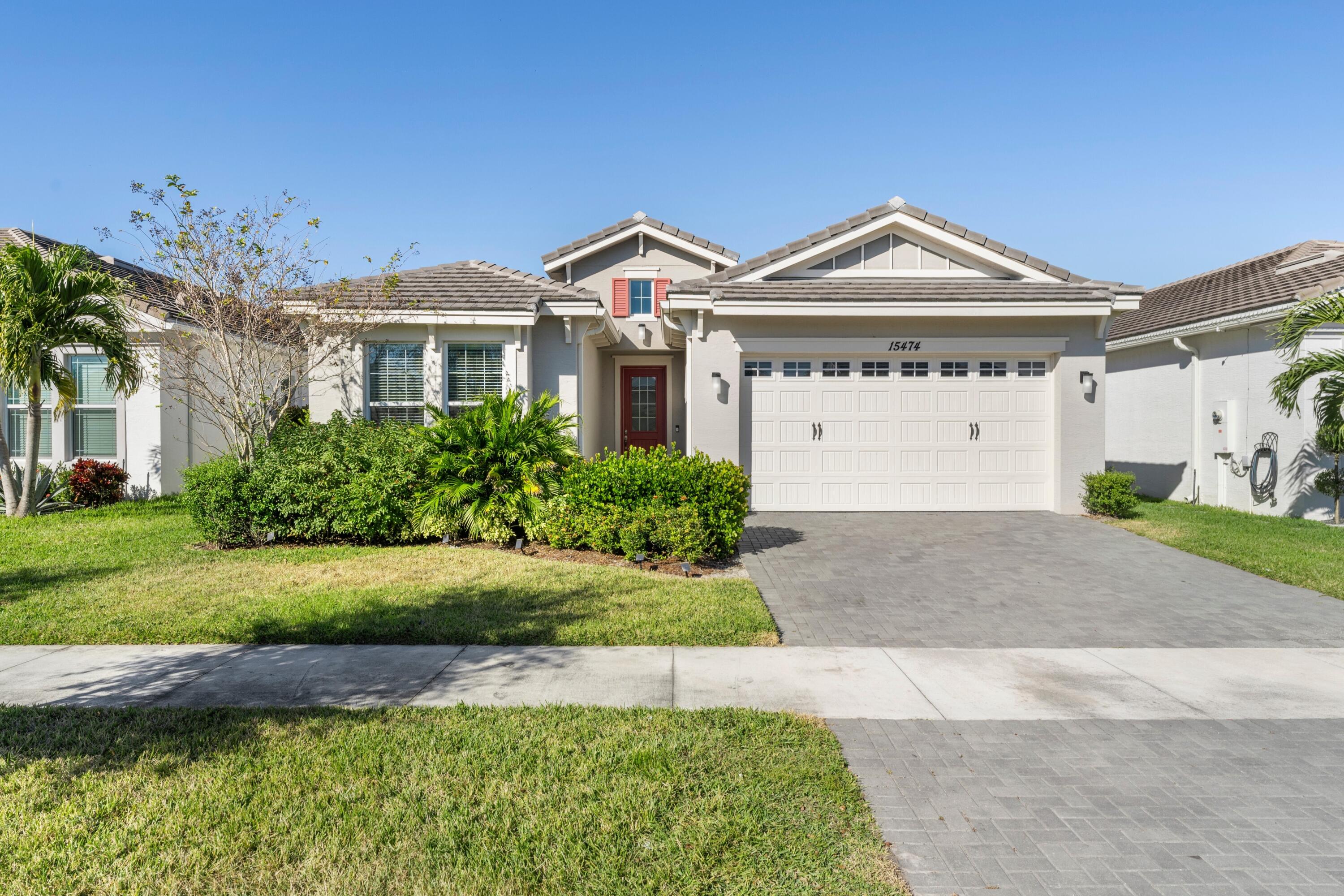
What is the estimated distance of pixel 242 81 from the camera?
1254 centimetres

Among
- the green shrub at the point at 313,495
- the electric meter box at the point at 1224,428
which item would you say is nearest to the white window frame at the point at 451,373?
the green shrub at the point at 313,495

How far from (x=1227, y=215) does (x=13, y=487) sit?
2231 cm

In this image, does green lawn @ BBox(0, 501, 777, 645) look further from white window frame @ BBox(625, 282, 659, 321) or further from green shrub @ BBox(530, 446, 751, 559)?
white window frame @ BBox(625, 282, 659, 321)

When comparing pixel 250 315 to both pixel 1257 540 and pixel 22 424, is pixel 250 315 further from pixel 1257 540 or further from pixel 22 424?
pixel 1257 540

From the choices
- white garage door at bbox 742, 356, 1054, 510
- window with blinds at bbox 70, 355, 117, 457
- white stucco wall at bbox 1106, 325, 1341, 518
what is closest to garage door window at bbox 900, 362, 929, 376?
white garage door at bbox 742, 356, 1054, 510

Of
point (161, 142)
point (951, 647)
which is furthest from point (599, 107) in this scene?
point (951, 647)

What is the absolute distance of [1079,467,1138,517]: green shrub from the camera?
11836mm

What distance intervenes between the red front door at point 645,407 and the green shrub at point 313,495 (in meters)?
8.75

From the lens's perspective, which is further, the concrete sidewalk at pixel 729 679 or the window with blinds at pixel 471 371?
the window with blinds at pixel 471 371

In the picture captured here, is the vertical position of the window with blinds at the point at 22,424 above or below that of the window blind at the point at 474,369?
below

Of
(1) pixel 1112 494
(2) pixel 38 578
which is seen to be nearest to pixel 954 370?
(1) pixel 1112 494

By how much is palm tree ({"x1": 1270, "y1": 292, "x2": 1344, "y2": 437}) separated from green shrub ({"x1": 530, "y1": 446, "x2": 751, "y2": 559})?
807 cm

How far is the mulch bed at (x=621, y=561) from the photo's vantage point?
817 cm

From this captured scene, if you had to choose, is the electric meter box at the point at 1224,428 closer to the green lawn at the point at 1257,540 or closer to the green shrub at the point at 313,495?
the green lawn at the point at 1257,540
